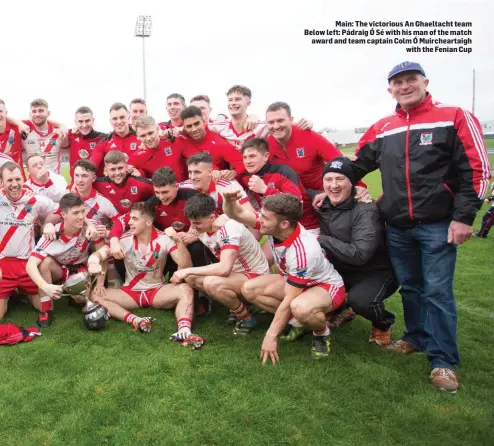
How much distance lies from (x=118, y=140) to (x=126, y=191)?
4.01 feet

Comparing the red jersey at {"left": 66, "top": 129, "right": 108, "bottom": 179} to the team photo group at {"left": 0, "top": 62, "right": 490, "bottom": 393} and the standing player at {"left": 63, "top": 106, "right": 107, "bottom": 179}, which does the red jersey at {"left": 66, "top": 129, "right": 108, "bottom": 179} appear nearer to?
the standing player at {"left": 63, "top": 106, "right": 107, "bottom": 179}

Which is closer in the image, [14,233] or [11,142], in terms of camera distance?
[14,233]

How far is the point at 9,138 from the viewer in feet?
20.9

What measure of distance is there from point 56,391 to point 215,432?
1.30 meters

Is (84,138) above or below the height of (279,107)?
below

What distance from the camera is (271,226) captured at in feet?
12.3

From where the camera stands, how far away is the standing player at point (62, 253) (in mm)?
4688

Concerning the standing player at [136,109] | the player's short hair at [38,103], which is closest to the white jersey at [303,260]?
the standing player at [136,109]

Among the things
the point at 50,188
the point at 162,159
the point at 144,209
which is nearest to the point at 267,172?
the point at 144,209

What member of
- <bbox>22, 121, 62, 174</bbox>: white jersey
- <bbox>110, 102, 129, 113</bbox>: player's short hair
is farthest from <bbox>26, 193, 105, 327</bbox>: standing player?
<bbox>22, 121, 62, 174</bbox>: white jersey

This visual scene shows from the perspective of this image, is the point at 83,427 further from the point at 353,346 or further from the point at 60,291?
the point at 353,346

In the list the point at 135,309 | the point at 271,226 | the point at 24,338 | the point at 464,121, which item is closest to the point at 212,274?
the point at 271,226

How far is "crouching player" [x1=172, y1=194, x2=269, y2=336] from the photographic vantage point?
4.23m

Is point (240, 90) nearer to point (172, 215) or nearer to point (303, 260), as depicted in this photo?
point (172, 215)
